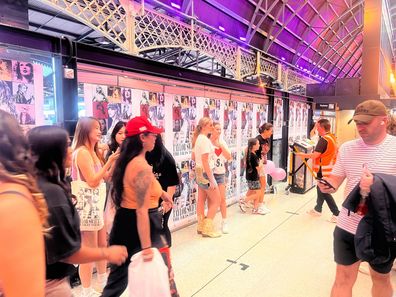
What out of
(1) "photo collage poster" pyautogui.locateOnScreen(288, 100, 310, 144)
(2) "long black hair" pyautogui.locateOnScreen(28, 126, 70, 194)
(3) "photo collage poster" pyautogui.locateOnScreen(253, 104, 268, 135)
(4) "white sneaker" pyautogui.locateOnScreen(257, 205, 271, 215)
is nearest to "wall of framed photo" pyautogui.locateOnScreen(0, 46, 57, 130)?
(2) "long black hair" pyautogui.locateOnScreen(28, 126, 70, 194)

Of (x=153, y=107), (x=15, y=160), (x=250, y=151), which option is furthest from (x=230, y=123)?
(x=15, y=160)

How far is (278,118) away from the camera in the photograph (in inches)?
285

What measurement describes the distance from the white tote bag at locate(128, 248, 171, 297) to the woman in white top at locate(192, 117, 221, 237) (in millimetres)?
2012

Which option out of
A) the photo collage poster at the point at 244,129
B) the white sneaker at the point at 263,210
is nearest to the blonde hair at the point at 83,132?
the white sneaker at the point at 263,210

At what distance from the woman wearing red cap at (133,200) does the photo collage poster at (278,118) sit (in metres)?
5.46

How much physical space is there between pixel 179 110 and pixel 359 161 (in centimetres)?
264

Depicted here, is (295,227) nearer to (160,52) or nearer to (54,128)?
(54,128)

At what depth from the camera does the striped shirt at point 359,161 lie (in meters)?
1.82

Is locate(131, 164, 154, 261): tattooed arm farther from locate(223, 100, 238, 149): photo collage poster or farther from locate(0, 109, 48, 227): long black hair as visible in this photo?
locate(223, 100, 238, 149): photo collage poster

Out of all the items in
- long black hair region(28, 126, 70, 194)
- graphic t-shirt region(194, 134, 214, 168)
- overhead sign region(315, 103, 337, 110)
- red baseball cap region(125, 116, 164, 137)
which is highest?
overhead sign region(315, 103, 337, 110)

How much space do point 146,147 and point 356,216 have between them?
1.45m

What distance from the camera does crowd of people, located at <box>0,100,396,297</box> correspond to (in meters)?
0.73

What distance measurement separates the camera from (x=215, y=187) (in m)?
3.86

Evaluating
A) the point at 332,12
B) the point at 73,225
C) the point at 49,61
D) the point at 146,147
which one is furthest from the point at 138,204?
the point at 332,12
